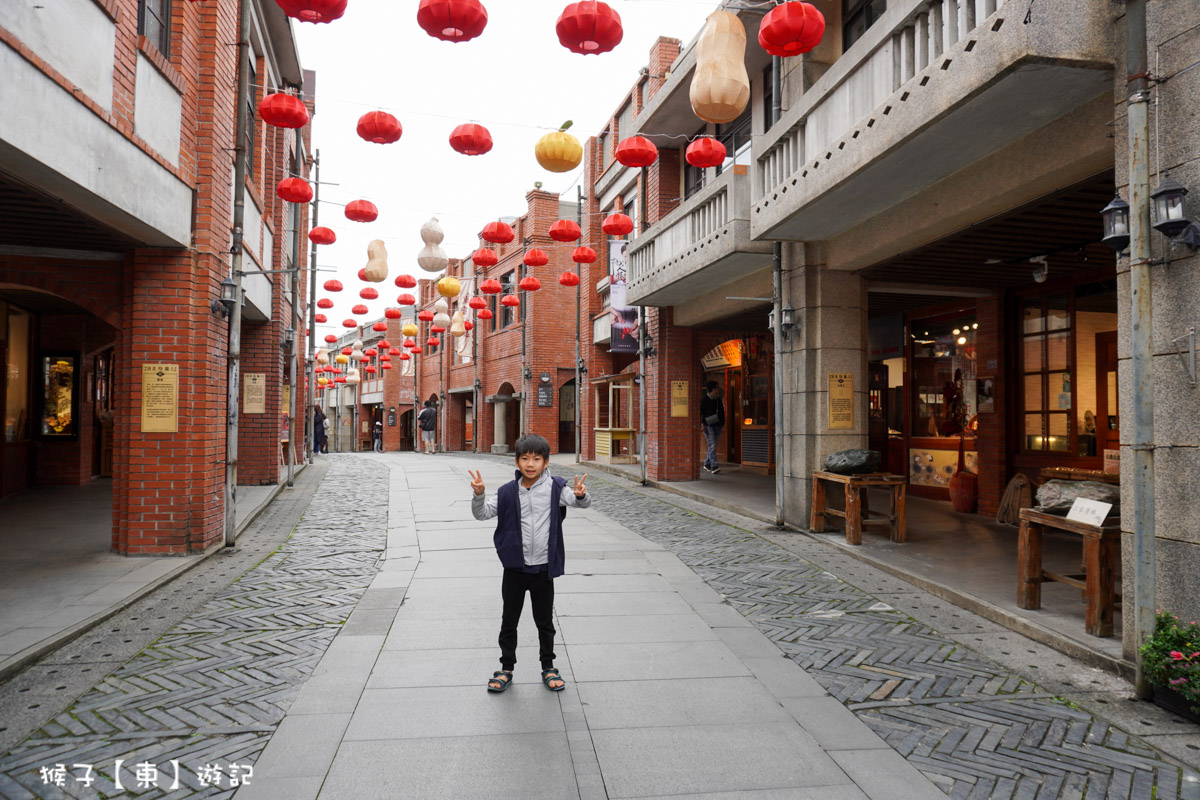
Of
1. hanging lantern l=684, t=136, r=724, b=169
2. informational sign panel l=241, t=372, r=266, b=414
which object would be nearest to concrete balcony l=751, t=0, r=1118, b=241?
hanging lantern l=684, t=136, r=724, b=169

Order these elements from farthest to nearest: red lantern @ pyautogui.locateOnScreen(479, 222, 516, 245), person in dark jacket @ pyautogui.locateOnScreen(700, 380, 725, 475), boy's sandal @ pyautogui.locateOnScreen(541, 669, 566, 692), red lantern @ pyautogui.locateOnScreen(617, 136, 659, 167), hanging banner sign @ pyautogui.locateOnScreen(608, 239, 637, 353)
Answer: hanging banner sign @ pyautogui.locateOnScreen(608, 239, 637, 353)
person in dark jacket @ pyautogui.locateOnScreen(700, 380, 725, 475)
red lantern @ pyautogui.locateOnScreen(479, 222, 516, 245)
red lantern @ pyautogui.locateOnScreen(617, 136, 659, 167)
boy's sandal @ pyautogui.locateOnScreen(541, 669, 566, 692)

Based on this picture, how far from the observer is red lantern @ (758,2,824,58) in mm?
5977

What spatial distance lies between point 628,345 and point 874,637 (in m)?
13.6

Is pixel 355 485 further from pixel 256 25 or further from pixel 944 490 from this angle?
pixel 944 490

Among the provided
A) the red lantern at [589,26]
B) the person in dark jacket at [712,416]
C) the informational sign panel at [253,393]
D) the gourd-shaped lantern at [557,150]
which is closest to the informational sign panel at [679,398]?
the person in dark jacket at [712,416]

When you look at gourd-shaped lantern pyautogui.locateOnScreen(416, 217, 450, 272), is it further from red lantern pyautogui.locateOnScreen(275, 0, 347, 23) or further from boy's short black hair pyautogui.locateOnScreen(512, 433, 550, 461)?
boy's short black hair pyautogui.locateOnScreen(512, 433, 550, 461)

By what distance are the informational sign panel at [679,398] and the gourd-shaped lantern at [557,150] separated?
26.0ft

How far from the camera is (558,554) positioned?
14.3 feet

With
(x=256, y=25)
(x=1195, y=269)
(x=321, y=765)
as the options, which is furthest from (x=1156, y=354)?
(x=256, y=25)

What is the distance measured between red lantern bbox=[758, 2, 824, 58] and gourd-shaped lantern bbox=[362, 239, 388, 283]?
8.81 m

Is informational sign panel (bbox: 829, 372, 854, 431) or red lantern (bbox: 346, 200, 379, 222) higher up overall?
red lantern (bbox: 346, 200, 379, 222)

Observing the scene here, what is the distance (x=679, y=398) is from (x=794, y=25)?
33.9 ft

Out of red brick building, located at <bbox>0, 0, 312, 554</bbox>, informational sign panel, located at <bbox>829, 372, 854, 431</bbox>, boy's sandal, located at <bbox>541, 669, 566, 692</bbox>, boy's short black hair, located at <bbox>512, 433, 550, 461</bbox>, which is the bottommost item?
boy's sandal, located at <bbox>541, 669, 566, 692</bbox>

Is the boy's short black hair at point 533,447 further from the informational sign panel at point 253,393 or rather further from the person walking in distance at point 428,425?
the person walking in distance at point 428,425
